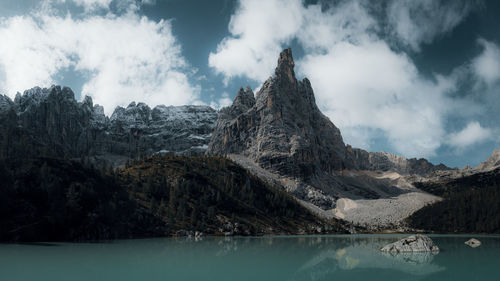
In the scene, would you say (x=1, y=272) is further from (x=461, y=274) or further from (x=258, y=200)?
(x=258, y=200)

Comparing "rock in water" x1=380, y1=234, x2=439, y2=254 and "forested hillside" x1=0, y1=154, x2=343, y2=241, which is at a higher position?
"forested hillside" x1=0, y1=154, x2=343, y2=241

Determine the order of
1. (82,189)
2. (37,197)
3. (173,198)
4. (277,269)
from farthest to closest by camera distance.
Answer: (173,198) → (82,189) → (37,197) → (277,269)

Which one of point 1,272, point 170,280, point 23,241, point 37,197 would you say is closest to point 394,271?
point 170,280

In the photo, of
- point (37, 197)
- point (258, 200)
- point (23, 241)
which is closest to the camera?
point (23, 241)

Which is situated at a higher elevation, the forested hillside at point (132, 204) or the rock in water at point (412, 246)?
the forested hillside at point (132, 204)

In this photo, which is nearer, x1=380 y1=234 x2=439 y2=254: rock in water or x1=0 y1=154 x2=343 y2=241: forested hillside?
x1=380 y1=234 x2=439 y2=254: rock in water

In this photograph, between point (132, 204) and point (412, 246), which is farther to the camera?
point (132, 204)

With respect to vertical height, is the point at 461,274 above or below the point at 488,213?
below

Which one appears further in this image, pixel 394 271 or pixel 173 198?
pixel 173 198

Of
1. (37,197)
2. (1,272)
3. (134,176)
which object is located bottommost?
(1,272)

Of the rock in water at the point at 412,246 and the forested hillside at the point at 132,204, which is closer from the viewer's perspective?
the rock in water at the point at 412,246

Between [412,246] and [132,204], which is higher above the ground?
[132,204]

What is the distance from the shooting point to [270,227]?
160 metres

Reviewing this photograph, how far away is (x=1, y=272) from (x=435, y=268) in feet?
172
